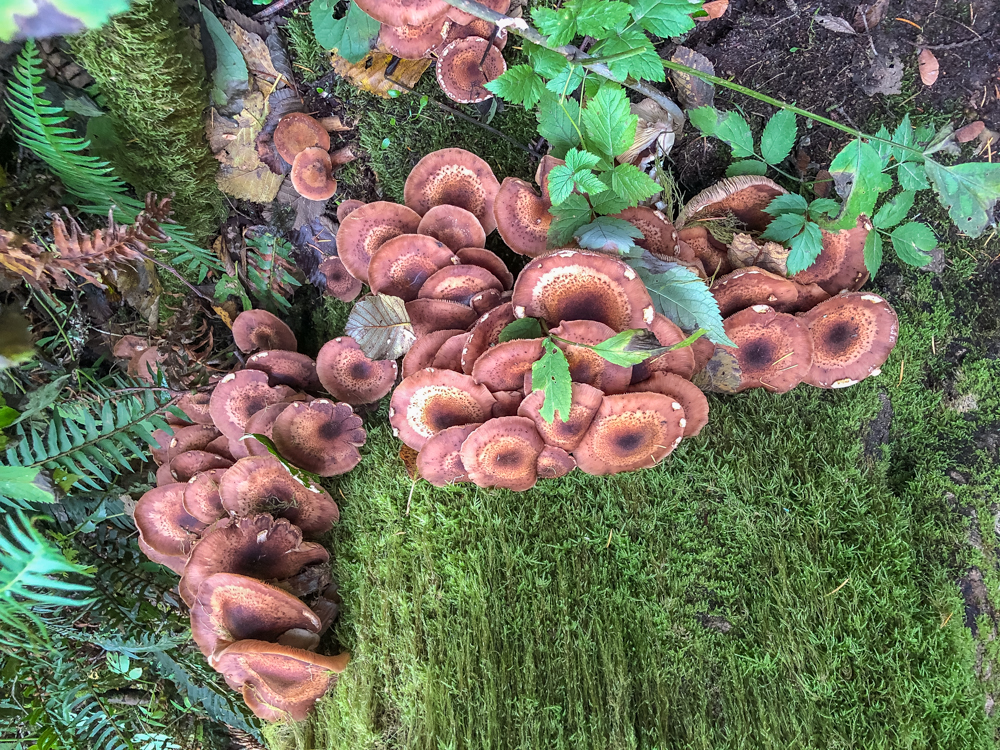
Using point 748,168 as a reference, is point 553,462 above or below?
below

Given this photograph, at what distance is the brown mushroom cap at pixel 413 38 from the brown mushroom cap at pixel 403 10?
140mm

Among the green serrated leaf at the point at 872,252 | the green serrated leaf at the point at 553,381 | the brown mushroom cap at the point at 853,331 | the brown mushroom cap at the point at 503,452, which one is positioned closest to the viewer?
the green serrated leaf at the point at 553,381

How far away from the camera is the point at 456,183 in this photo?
10.2ft

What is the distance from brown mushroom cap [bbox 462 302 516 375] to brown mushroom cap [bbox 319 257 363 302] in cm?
104

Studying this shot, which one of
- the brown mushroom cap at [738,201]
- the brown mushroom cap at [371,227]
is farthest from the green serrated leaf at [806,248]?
the brown mushroom cap at [371,227]

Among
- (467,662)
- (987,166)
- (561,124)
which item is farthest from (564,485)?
(987,166)

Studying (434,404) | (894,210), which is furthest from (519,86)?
(894,210)

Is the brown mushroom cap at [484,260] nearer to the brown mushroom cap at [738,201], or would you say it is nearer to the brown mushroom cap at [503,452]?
the brown mushroom cap at [503,452]

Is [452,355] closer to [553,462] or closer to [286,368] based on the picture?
[553,462]

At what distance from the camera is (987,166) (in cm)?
255

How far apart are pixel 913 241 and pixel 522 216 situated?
1879 millimetres

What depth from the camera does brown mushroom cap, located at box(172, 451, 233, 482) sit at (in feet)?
10.6

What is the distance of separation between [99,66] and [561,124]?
2337 mm

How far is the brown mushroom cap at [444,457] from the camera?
2.74m
